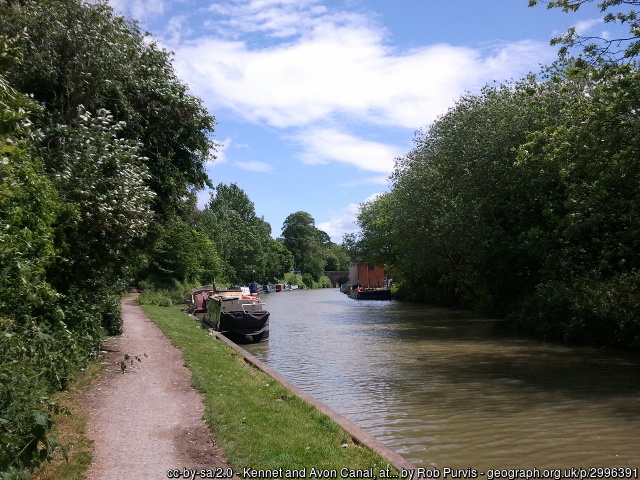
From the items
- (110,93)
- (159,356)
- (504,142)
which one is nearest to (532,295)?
(504,142)

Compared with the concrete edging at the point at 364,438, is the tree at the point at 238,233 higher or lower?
higher

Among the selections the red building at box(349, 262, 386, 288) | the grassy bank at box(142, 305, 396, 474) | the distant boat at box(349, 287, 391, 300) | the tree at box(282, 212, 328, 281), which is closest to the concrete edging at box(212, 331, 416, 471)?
the grassy bank at box(142, 305, 396, 474)

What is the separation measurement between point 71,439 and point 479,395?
8087 millimetres

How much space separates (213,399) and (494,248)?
59.5ft

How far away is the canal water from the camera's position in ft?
26.9

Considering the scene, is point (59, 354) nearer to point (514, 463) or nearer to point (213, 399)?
point (213, 399)

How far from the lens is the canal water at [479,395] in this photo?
26.9 ft

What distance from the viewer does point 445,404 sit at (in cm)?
1112

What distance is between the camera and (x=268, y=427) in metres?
7.61

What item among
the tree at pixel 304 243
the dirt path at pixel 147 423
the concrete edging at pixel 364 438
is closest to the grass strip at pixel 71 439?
the dirt path at pixel 147 423

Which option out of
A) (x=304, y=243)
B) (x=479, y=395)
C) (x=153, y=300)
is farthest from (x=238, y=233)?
(x=479, y=395)

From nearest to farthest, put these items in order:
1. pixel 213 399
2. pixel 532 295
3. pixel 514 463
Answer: pixel 514 463 < pixel 213 399 < pixel 532 295

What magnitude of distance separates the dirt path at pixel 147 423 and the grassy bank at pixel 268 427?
23cm

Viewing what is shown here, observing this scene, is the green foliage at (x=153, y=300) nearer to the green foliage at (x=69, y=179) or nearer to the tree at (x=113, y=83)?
the green foliage at (x=69, y=179)
